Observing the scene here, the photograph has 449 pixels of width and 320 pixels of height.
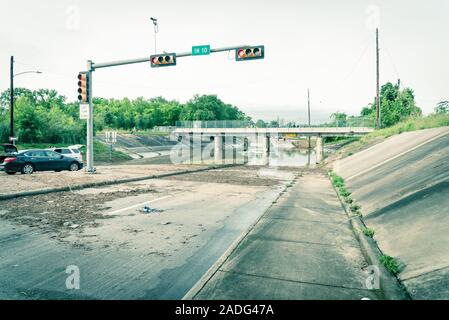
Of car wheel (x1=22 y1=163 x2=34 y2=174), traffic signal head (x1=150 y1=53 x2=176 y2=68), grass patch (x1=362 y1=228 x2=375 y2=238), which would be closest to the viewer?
grass patch (x1=362 y1=228 x2=375 y2=238)

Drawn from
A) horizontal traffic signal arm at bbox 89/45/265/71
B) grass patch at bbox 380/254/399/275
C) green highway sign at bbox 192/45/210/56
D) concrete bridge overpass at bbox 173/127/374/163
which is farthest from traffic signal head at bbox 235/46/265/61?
concrete bridge overpass at bbox 173/127/374/163

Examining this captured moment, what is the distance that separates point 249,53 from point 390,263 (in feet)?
41.6

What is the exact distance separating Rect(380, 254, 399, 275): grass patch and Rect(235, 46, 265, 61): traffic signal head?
12.2 m

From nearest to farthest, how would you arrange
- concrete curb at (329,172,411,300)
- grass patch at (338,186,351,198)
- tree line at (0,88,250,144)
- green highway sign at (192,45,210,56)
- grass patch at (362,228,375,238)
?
concrete curb at (329,172,411,300), grass patch at (362,228,375,238), grass patch at (338,186,351,198), green highway sign at (192,45,210,56), tree line at (0,88,250,144)

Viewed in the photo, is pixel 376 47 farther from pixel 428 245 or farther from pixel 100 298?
pixel 100 298

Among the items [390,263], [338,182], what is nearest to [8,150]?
[338,182]

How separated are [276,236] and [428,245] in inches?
112

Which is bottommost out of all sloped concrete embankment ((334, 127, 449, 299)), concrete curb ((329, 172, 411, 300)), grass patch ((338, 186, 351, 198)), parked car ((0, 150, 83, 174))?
concrete curb ((329, 172, 411, 300))

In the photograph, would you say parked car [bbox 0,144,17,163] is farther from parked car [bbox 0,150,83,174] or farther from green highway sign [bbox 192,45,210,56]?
green highway sign [bbox 192,45,210,56]

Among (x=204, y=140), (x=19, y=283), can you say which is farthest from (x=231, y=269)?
(x=204, y=140)

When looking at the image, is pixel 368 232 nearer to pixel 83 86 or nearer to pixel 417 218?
pixel 417 218

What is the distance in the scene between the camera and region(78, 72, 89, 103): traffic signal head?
1747cm

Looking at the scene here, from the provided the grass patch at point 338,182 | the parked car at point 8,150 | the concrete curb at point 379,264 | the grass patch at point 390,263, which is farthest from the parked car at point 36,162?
the grass patch at point 390,263

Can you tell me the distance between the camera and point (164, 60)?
16422 millimetres
